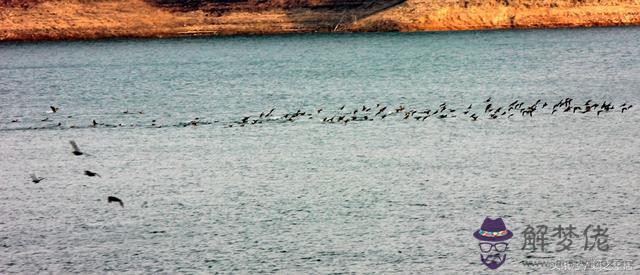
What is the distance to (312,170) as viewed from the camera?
2720 cm

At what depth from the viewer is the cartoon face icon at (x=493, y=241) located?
18.5m

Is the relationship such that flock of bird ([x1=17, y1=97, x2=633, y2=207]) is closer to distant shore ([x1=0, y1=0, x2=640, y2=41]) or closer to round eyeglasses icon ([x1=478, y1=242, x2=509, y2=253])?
round eyeglasses icon ([x1=478, y1=242, x2=509, y2=253])

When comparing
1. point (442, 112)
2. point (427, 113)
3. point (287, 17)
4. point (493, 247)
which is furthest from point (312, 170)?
point (287, 17)

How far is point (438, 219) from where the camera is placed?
840 inches

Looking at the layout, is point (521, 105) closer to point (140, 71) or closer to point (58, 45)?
point (140, 71)

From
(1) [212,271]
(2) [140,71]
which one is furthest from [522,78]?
(1) [212,271]

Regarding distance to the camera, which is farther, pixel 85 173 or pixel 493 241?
pixel 85 173

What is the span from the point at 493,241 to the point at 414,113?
59.1ft

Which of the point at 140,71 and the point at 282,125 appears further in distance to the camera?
the point at 140,71

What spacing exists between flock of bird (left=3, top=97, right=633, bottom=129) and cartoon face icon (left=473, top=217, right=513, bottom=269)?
15121 mm

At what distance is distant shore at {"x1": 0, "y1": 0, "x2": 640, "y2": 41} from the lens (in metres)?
93.8

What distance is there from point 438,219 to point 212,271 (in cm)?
536

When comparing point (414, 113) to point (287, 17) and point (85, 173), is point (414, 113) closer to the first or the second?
point (85, 173)

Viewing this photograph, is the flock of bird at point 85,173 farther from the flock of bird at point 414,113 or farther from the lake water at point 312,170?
the flock of bird at point 414,113
